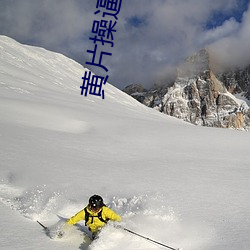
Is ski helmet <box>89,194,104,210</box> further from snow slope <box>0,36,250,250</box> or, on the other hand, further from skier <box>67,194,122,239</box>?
snow slope <box>0,36,250,250</box>

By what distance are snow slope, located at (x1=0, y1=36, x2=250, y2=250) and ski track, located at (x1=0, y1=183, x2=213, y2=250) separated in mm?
20

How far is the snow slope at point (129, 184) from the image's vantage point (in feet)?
18.2

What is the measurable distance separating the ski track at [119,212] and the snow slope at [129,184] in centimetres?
2

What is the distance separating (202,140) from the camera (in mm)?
14594

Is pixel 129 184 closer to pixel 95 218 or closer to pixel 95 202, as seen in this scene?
pixel 95 218

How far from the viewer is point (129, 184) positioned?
8.27 meters

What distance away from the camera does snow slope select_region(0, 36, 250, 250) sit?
5.55 meters

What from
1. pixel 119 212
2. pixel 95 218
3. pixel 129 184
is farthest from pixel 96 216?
pixel 129 184

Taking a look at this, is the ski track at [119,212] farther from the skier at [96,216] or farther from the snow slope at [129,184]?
the skier at [96,216]

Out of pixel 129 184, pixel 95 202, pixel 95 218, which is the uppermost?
pixel 129 184

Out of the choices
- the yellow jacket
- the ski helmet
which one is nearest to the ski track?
the yellow jacket

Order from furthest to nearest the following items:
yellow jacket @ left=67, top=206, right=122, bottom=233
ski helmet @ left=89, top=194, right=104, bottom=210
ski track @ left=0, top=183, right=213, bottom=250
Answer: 1. yellow jacket @ left=67, top=206, right=122, bottom=233
2. ski helmet @ left=89, top=194, right=104, bottom=210
3. ski track @ left=0, top=183, right=213, bottom=250

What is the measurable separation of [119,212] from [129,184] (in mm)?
1550

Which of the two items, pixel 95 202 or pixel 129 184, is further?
pixel 129 184
